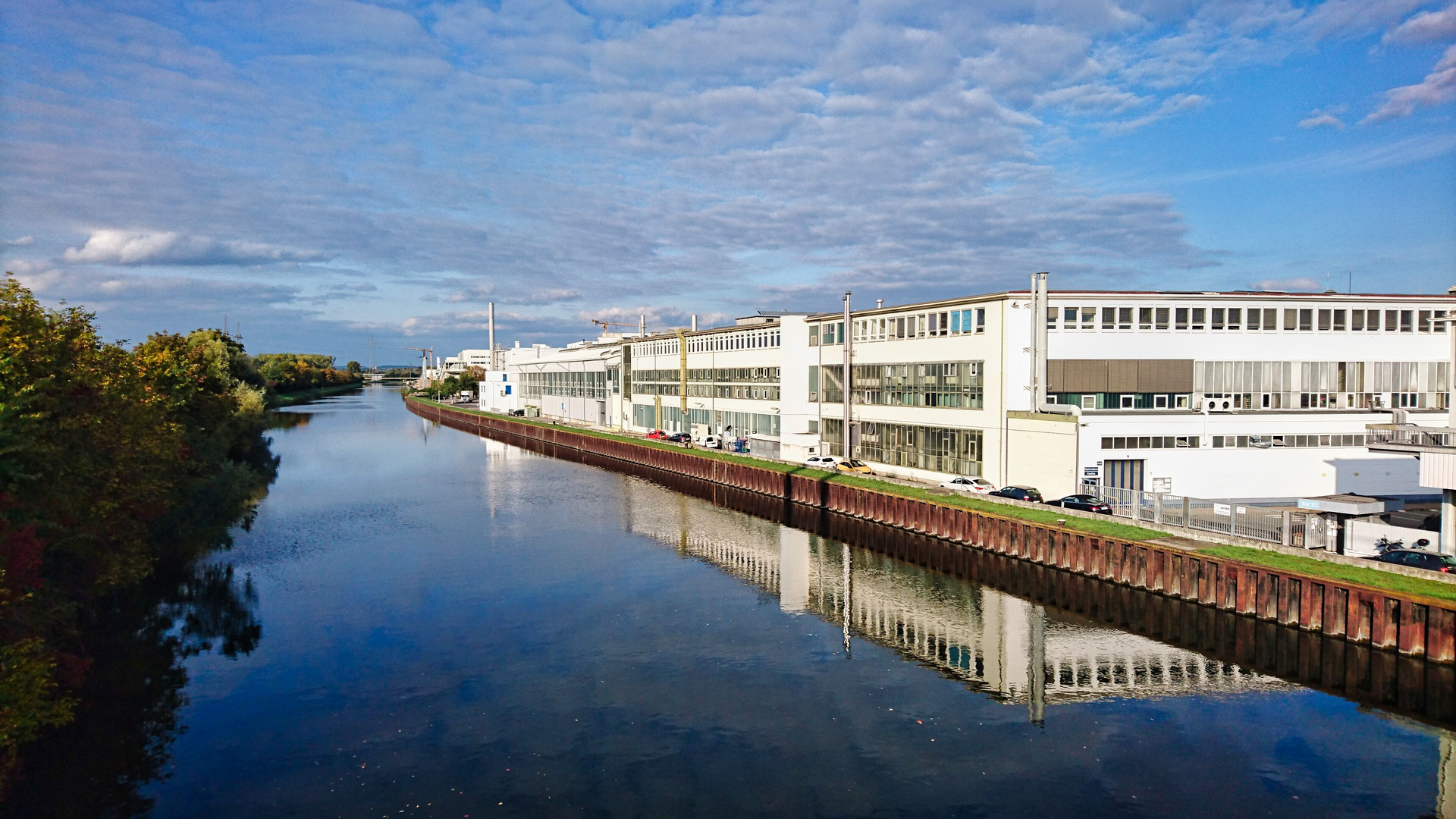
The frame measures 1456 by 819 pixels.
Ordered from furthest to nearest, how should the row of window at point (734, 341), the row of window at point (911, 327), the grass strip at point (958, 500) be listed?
the row of window at point (734, 341), the row of window at point (911, 327), the grass strip at point (958, 500)

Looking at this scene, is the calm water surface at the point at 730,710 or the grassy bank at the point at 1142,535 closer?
the calm water surface at the point at 730,710

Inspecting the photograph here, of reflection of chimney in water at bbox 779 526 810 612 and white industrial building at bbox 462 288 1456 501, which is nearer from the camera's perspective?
reflection of chimney in water at bbox 779 526 810 612

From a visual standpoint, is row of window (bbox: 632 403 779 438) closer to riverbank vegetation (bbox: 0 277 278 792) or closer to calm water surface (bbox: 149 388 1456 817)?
calm water surface (bbox: 149 388 1456 817)

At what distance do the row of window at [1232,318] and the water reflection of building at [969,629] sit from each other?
750 inches

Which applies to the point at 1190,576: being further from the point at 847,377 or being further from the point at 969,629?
the point at 847,377

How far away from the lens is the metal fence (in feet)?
111

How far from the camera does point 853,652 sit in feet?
97.3

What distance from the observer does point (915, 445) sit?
59.5 m

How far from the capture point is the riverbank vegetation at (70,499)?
20.5m

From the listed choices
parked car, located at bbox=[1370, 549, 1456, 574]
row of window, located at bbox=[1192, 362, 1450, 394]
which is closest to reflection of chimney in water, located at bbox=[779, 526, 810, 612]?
parked car, located at bbox=[1370, 549, 1456, 574]

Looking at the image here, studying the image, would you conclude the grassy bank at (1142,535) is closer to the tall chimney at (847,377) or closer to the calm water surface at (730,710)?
the tall chimney at (847,377)

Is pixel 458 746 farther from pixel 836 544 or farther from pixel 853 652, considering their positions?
pixel 836 544

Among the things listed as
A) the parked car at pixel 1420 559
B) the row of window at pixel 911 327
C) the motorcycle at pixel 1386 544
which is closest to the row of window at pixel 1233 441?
the row of window at pixel 911 327

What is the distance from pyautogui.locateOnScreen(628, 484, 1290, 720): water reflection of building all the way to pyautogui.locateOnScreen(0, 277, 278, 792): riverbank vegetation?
2412 centimetres
